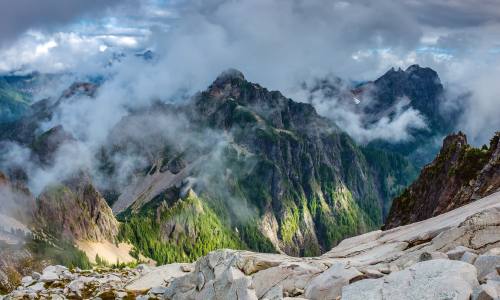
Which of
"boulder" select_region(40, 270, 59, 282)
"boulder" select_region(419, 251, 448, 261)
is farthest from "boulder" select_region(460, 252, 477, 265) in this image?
"boulder" select_region(40, 270, 59, 282)

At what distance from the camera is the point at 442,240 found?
47594 millimetres

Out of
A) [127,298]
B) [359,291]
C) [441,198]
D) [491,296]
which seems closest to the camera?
[491,296]

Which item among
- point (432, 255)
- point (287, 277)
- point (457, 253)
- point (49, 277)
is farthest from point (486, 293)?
Answer: point (49, 277)

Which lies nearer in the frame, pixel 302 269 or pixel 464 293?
pixel 464 293

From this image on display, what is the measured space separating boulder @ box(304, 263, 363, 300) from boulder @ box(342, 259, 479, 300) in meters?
3.54

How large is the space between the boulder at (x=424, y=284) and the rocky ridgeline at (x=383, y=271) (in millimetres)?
63

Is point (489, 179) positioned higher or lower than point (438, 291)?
higher

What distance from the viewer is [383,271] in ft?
A: 149

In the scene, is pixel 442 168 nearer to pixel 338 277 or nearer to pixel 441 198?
pixel 441 198

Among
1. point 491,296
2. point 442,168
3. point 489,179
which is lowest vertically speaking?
point 491,296

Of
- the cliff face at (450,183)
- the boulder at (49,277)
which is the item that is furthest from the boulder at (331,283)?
the boulder at (49,277)

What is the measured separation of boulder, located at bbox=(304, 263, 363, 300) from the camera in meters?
43.3

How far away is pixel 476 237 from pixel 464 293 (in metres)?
12.9

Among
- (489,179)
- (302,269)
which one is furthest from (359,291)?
(489,179)
